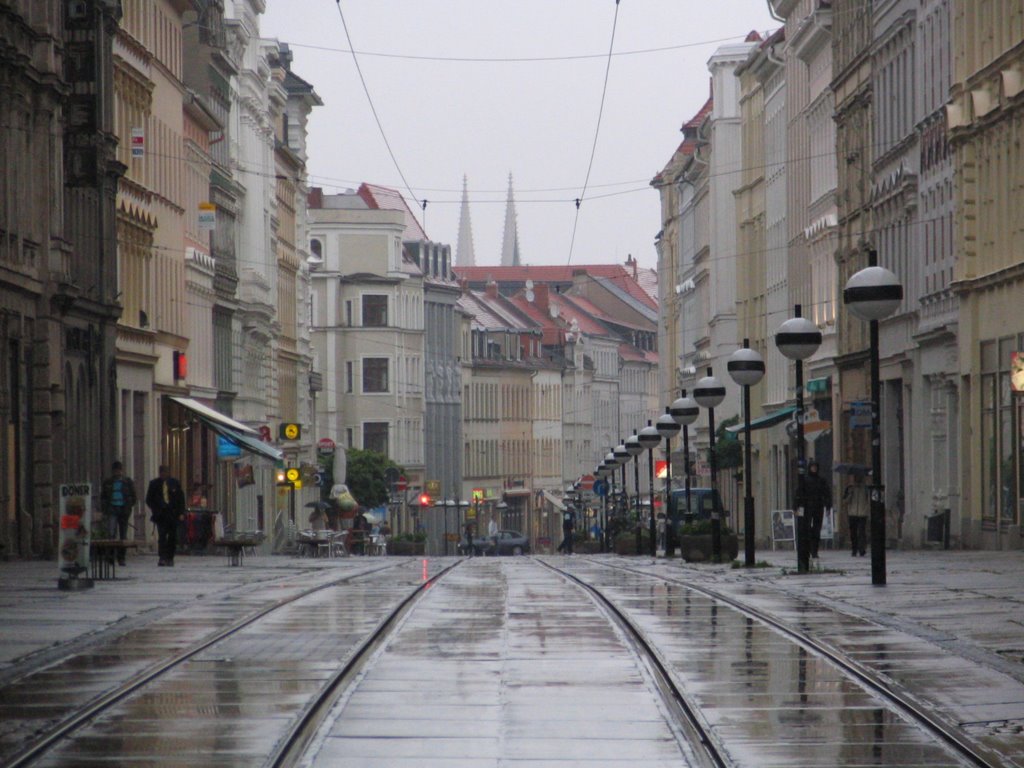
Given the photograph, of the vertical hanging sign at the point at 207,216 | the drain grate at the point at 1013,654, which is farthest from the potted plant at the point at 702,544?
the vertical hanging sign at the point at 207,216

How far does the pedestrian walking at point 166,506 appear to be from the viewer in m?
37.6

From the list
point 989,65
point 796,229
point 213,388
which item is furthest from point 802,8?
point 989,65

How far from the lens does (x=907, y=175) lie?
5209 cm

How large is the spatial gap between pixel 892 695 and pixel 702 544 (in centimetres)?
2604

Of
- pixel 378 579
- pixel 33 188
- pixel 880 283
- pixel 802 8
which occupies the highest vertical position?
pixel 802 8

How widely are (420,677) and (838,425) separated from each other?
50.7m

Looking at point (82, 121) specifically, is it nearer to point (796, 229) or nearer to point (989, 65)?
point (989, 65)

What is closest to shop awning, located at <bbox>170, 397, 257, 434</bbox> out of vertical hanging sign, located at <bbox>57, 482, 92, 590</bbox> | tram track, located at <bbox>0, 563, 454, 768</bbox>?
vertical hanging sign, located at <bbox>57, 482, 92, 590</bbox>

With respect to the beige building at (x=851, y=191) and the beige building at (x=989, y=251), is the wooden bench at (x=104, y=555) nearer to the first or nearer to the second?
the beige building at (x=989, y=251)

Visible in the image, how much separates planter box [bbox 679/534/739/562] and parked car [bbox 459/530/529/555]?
7765 cm

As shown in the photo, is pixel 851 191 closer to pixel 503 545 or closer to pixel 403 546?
pixel 403 546

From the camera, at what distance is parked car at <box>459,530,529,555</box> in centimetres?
11881

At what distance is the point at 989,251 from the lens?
142 ft

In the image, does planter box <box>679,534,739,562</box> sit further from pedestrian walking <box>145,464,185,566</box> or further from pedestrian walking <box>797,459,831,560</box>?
pedestrian walking <box>145,464,185,566</box>
